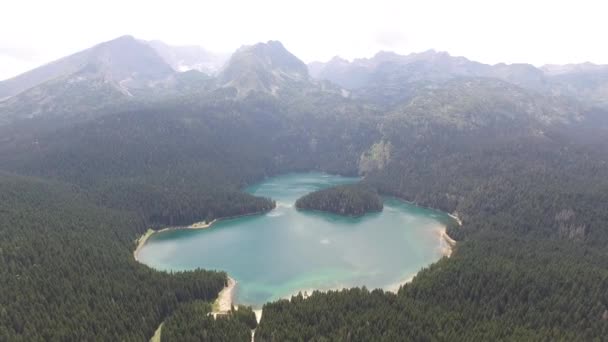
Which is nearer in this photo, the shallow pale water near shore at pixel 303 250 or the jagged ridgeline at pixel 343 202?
the shallow pale water near shore at pixel 303 250

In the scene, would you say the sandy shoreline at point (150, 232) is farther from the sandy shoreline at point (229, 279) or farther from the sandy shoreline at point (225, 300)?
the sandy shoreline at point (225, 300)

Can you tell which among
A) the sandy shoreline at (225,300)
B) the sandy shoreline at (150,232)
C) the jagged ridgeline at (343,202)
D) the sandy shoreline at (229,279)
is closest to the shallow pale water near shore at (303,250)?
the sandy shoreline at (229,279)

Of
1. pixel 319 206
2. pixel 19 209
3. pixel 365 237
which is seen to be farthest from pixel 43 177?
pixel 365 237

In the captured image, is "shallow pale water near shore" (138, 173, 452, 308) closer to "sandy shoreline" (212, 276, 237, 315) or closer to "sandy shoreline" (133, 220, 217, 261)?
"sandy shoreline" (133, 220, 217, 261)

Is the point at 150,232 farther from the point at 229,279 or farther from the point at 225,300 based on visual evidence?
the point at 225,300

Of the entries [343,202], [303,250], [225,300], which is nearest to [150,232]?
[303,250]

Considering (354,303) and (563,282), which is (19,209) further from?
(563,282)

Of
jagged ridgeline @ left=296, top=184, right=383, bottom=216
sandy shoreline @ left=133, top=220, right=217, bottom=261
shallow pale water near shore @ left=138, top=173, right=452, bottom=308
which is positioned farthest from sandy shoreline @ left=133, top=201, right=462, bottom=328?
jagged ridgeline @ left=296, top=184, right=383, bottom=216
